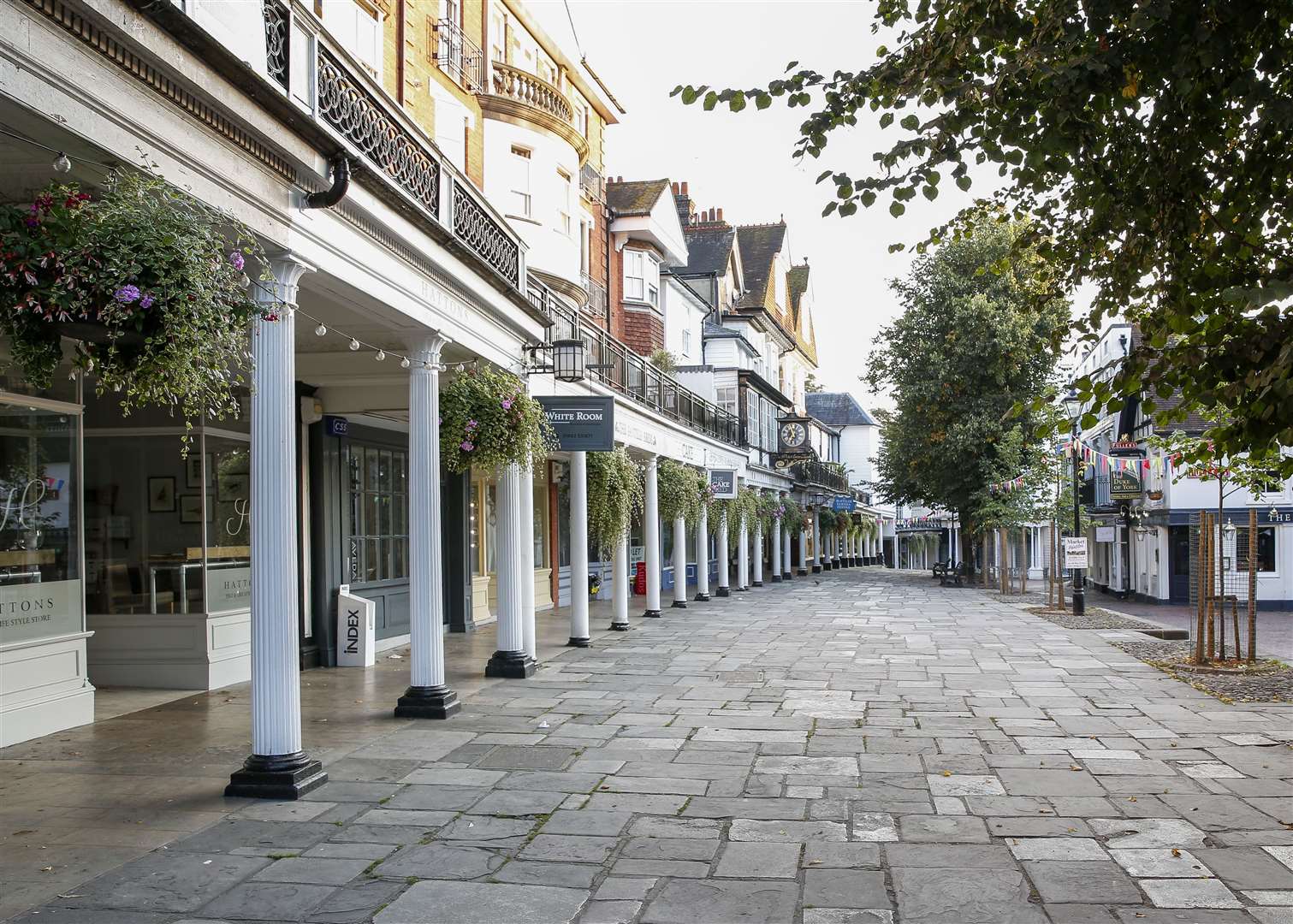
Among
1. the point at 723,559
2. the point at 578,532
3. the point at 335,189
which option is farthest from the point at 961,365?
the point at 335,189

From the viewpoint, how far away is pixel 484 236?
11.2 meters

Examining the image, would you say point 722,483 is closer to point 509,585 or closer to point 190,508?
point 509,585

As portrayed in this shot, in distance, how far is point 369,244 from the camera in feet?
26.9

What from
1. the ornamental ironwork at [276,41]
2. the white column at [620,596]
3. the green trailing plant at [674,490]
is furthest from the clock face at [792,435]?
the ornamental ironwork at [276,41]

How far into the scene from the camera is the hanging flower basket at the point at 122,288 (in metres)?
4.50

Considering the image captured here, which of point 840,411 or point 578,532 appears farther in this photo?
point 840,411

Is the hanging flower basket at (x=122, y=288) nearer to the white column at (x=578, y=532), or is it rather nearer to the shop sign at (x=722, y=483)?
the white column at (x=578, y=532)

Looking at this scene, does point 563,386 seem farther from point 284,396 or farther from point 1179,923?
point 1179,923

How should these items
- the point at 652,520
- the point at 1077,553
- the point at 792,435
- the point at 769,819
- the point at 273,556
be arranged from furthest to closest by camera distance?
the point at 792,435, the point at 1077,553, the point at 652,520, the point at 273,556, the point at 769,819

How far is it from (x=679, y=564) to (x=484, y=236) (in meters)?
14.6

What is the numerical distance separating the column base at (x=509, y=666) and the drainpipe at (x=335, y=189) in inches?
261

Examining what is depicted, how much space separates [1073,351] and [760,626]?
14640mm

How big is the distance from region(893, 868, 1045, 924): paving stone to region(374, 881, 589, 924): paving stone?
1.49 metres

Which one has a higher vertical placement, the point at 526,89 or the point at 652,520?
the point at 526,89
